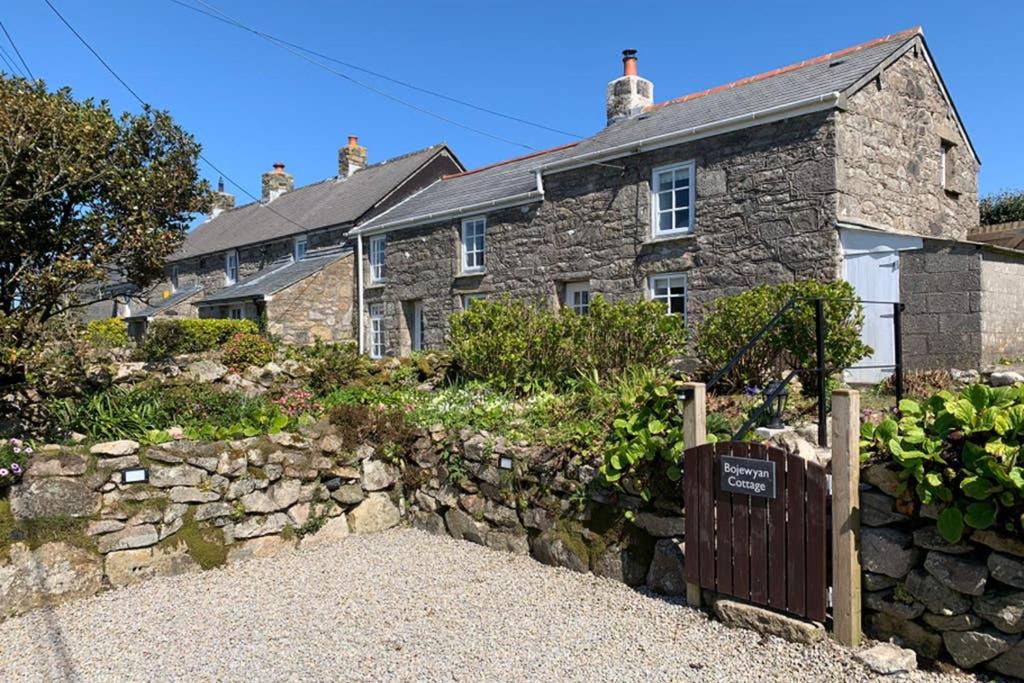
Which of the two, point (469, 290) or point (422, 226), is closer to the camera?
point (469, 290)

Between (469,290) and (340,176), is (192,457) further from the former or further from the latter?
(340,176)

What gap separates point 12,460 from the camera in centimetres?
575

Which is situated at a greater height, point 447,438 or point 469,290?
point 469,290

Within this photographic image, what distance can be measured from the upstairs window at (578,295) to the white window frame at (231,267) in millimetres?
16479

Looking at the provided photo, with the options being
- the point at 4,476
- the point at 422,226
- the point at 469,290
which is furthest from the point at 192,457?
the point at 422,226

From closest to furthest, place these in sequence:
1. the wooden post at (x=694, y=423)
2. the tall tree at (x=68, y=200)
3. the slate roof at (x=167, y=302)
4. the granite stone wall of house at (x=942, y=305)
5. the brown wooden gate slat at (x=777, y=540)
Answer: the brown wooden gate slat at (x=777, y=540) < the wooden post at (x=694, y=423) < the tall tree at (x=68, y=200) < the granite stone wall of house at (x=942, y=305) < the slate roof at (x=167, y=302)

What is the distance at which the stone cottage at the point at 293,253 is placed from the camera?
68.1ft

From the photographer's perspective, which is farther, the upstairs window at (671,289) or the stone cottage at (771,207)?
the upstairs window at (671,289)

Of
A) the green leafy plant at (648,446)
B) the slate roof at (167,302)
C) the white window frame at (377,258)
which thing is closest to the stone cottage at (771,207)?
the white window frame at (377,258)

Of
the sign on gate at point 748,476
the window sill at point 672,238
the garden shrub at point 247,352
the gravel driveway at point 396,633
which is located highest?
the window sill at point 672,238

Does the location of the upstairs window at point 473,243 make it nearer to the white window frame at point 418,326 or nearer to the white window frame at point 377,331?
the white window frame at point 418,326

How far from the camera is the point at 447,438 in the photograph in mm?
7441

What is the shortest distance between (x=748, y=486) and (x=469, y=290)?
42.6 ft

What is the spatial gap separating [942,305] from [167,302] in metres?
25.5
